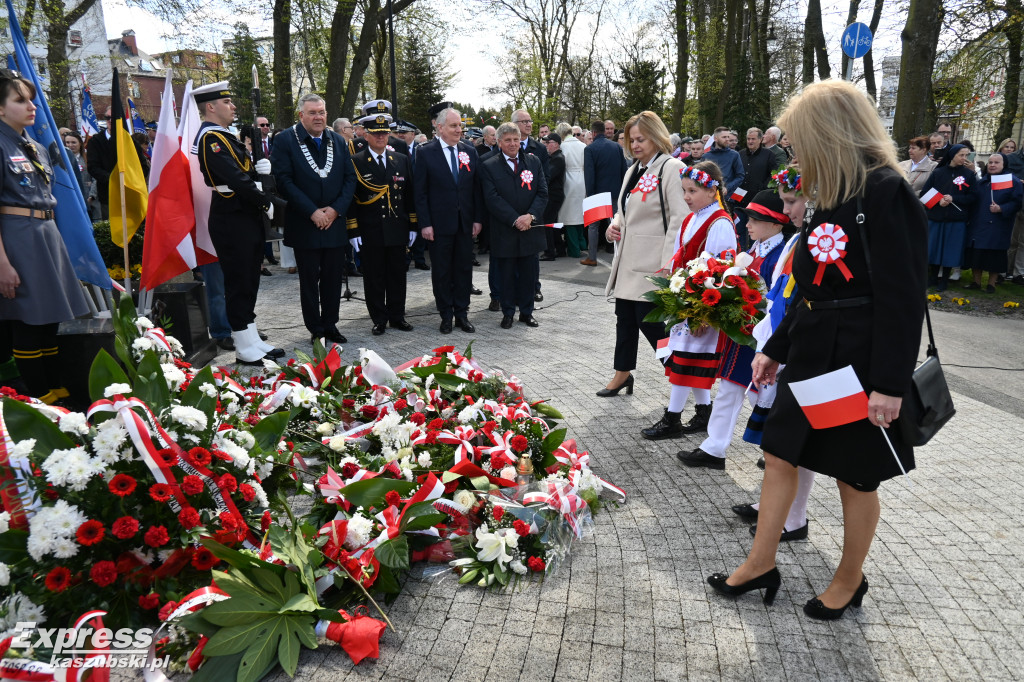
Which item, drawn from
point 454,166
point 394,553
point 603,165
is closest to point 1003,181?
point 603,165

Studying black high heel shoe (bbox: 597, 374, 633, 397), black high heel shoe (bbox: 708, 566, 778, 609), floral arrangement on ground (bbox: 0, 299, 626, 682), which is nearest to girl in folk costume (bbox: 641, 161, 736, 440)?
black high heel shoe (bbox: 597, 374, 633, 397)

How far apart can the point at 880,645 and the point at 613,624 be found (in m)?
1.03

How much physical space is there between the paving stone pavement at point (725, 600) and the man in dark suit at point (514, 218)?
3.75 meters

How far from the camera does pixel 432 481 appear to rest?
3.34 meters

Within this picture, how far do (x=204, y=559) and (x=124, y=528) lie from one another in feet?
1.20

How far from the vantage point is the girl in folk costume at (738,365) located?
168 inches

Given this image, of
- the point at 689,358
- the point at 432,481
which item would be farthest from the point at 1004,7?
the point at 432,481

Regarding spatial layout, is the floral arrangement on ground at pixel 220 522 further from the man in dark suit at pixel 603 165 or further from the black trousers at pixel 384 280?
the man in dark suit at pixel 603 165

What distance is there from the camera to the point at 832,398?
259 cm

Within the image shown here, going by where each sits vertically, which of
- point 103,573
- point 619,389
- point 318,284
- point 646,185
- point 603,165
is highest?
point 603,165

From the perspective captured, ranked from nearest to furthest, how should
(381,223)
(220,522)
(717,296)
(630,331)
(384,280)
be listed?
(220,522)
(717,296)
(630,331)
(381,223)
(384,280)

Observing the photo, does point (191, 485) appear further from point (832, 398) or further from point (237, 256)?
point (237, 256)

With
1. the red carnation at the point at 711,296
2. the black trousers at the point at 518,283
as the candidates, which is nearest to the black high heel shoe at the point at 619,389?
the red carnation at the point at 711,296

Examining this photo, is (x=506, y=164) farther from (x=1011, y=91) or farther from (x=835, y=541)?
(x=1011, y=91)
